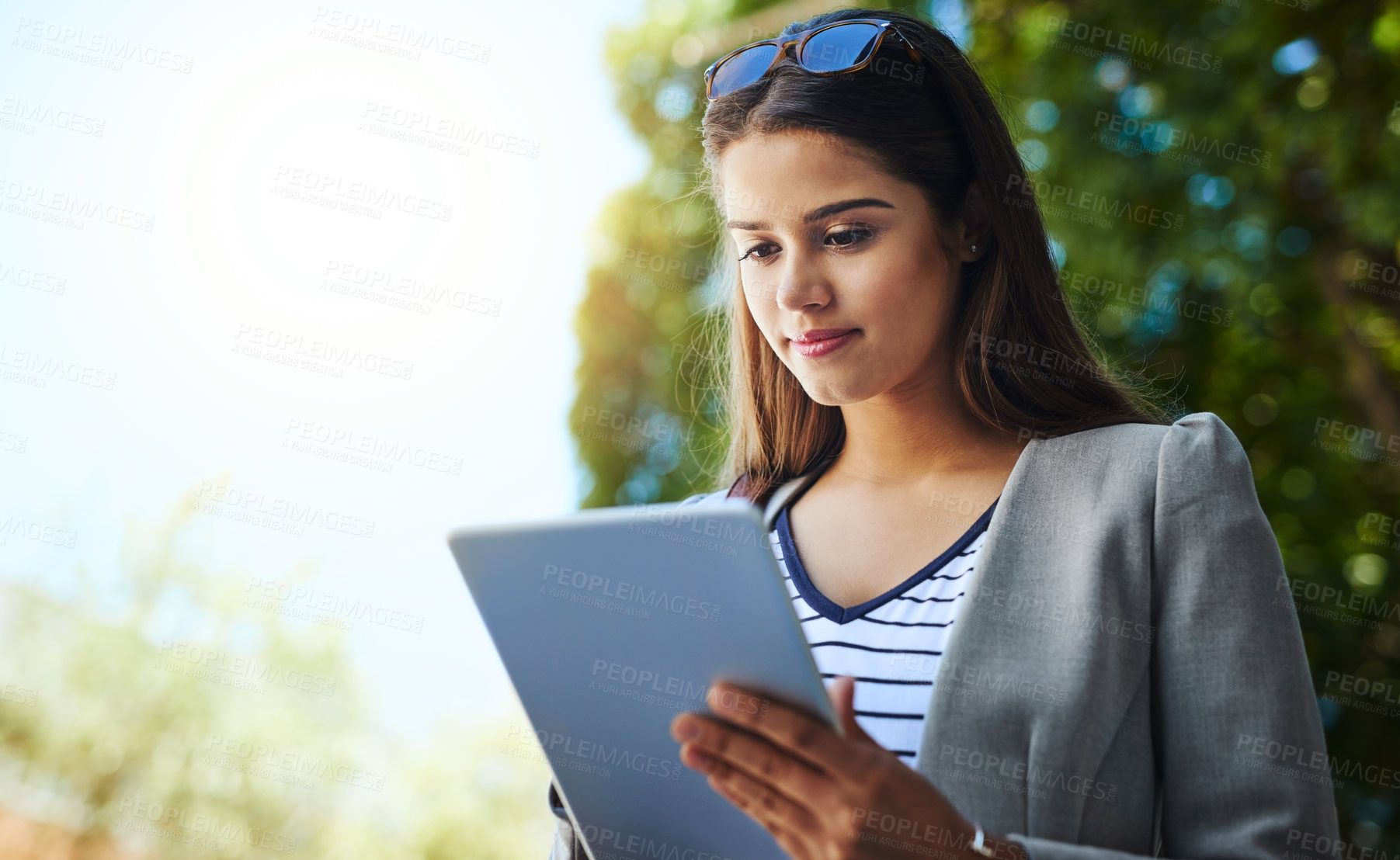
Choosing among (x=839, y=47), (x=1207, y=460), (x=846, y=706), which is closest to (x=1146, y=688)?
(x=1207, y=460)

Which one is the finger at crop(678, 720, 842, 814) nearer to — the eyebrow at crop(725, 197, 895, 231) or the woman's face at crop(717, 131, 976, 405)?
the woman's face at crop(717, 131, 976, 405)

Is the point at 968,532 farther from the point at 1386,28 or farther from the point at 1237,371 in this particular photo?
the point at 1237,371

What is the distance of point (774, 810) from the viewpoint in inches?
35.1

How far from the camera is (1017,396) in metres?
1.41

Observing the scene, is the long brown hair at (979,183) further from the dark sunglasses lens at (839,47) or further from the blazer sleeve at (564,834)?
the blazer sleeve at (564,834)

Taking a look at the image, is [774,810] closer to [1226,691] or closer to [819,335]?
[1226,691]

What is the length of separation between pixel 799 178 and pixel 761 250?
0.12m

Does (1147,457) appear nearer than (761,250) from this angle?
Yes

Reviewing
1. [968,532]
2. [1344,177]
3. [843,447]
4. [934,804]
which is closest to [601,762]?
[934,804]

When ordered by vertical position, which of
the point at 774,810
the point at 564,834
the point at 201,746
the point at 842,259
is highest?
the point at 842,259

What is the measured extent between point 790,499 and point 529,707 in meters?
0.59

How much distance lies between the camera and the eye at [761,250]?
1.36 m

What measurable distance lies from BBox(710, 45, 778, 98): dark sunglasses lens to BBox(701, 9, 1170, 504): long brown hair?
0.06ft

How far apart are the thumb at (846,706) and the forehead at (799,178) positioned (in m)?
0.65
